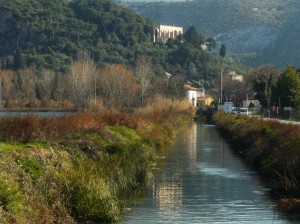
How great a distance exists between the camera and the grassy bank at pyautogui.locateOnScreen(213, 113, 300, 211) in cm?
2998

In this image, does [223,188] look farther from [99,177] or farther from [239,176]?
[99,177]

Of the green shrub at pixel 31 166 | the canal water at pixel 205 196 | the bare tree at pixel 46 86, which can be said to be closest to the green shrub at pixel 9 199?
the green shrub at pixel 31 166

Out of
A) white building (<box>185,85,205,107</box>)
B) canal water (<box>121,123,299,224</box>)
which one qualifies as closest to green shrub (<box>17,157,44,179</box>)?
canal water (<box>121,123,299,224</box>)

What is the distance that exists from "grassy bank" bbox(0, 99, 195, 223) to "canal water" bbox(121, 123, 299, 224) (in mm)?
1160

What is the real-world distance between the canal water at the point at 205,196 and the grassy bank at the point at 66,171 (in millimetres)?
1160

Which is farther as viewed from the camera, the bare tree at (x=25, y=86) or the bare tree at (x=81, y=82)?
the bare tree at (x=25, y=86)

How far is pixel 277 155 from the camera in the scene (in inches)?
1448

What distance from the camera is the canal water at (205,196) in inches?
1063

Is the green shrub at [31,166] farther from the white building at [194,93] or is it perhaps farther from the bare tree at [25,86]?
the white building at [194,93]

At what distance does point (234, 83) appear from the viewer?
170m

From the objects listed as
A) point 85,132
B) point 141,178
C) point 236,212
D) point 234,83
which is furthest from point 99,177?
point 234,83

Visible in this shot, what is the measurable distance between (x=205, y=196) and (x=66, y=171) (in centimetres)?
833

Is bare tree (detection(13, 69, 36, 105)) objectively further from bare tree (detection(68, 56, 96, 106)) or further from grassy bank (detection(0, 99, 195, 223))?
grassy bank (detection(0, 99, 195, 223))

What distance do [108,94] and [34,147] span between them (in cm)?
8251
